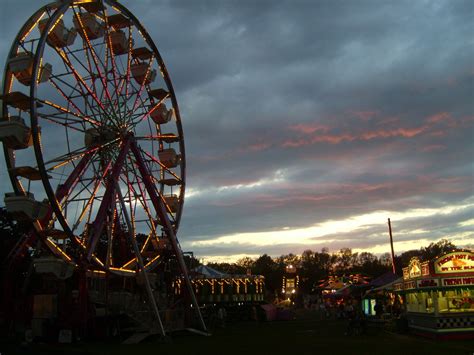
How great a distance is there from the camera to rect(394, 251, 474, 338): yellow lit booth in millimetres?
19203

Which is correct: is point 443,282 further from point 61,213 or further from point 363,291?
point 363,291

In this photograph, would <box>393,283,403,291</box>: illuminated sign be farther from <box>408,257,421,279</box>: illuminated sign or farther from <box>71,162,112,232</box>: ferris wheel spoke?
<box>71,162,112,232</box>: ferris wheel spoke

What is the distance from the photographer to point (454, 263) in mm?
19812

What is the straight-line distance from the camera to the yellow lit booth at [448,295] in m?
19.2

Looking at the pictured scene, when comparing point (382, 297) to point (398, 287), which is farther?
point (382, 297)

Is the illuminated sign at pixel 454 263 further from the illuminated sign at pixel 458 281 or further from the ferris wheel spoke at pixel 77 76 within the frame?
the ferris wheel spoke at pixel 77 76

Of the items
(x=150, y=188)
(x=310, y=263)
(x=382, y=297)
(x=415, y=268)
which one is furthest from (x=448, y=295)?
(x=310, y=263)

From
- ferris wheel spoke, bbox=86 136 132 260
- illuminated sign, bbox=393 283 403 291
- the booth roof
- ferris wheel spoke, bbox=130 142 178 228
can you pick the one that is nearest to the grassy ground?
illuminated sign, bbox=393 283 403 291

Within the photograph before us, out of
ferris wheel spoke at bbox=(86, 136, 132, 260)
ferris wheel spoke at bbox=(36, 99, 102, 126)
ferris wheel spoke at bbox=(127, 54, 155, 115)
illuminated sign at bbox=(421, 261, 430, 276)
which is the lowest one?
illuminated sign at bbox=(421, 261, 430, 276)

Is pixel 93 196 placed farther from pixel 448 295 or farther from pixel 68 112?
pixel 448 295

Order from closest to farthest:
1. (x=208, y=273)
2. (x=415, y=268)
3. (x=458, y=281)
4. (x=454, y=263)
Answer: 1. (x=458, y=281)
2. (x=454, y=263)
3. (x=415, y=268)
4. (x=208, y=273)

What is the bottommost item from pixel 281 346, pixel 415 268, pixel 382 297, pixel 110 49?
pixel 281 346

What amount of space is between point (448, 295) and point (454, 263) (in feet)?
4.32

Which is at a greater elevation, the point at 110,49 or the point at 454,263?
the point at 110,49
